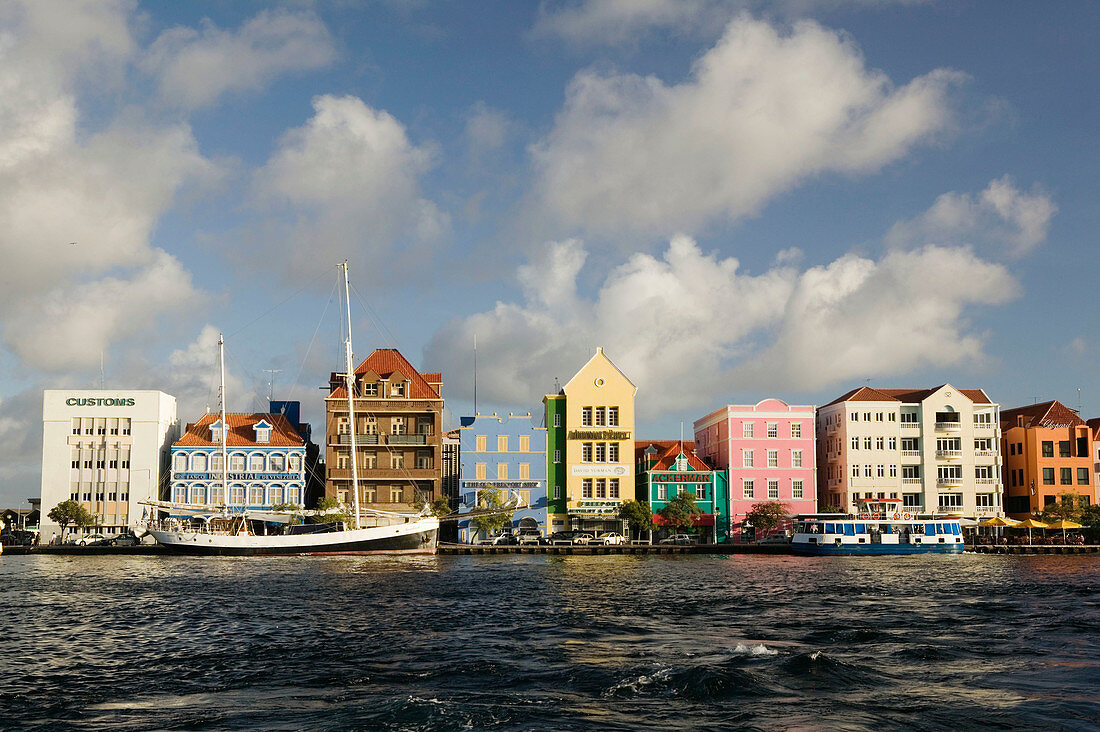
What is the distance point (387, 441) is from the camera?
110 metres

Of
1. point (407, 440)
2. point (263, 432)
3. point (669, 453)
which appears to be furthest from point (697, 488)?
point (263, 432)

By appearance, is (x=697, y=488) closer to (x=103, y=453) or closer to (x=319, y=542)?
(x=319, y=542)

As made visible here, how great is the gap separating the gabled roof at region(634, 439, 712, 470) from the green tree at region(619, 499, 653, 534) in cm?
746

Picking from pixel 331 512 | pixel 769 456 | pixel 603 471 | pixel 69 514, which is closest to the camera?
pixel 331 512

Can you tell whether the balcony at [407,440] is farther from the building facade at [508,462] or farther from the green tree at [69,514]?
the green tree at [69,514]

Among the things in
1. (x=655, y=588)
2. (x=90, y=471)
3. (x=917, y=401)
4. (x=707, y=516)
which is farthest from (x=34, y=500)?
(x=917, y=401)

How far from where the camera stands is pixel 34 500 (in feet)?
380

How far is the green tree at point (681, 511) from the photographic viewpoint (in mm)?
107562

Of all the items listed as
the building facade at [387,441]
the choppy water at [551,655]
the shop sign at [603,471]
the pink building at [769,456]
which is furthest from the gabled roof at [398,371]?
the choppy water at [551,655]

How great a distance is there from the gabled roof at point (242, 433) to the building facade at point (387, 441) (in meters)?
5.84

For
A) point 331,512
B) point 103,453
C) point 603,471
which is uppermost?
point 103,453

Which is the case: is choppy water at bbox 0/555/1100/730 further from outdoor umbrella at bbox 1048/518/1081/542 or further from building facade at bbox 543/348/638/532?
building facade at bbox 543/348/638/532

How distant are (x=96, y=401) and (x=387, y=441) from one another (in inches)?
1294

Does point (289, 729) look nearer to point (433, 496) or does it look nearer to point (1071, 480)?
point (433, 496)
